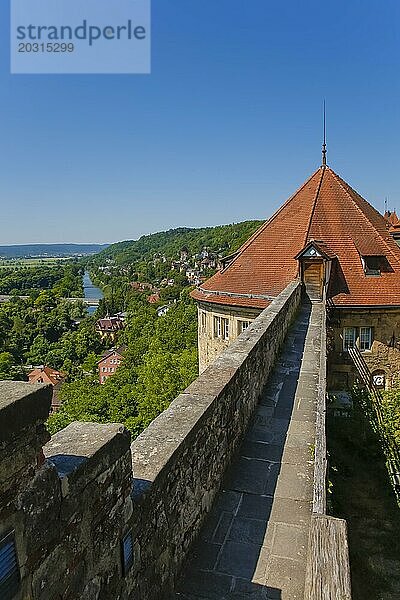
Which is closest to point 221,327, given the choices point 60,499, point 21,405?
point 60,499

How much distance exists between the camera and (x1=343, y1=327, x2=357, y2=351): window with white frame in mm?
17359

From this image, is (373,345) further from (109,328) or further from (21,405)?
(109,328)

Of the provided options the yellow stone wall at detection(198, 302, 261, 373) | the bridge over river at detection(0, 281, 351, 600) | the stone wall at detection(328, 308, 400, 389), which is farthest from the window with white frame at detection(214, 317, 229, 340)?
the bridge over river at detection(0, 281, 351, 600)

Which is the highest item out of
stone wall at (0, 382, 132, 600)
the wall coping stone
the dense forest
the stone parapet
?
the wall coping stone

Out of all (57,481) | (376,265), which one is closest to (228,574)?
(57,481)

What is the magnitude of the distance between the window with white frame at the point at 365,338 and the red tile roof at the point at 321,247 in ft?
3.49

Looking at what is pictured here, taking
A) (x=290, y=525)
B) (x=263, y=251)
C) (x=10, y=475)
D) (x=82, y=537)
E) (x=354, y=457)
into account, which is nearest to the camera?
(x=10, y=475)

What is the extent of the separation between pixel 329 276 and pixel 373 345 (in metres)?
3.11

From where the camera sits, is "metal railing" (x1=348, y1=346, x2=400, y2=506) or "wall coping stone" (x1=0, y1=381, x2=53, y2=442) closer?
"wall coping stone" (x1=0, y1=381, x2=53, y2=442)

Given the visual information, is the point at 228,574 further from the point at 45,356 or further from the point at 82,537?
the point at 45,356

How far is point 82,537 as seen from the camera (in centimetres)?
212

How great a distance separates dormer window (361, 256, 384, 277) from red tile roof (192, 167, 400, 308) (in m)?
0.18

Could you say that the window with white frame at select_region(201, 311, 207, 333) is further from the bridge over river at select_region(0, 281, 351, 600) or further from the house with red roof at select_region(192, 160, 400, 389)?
the bridge over river at select_region(0, 281, 351, 600)

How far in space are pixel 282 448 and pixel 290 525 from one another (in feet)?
4.65
